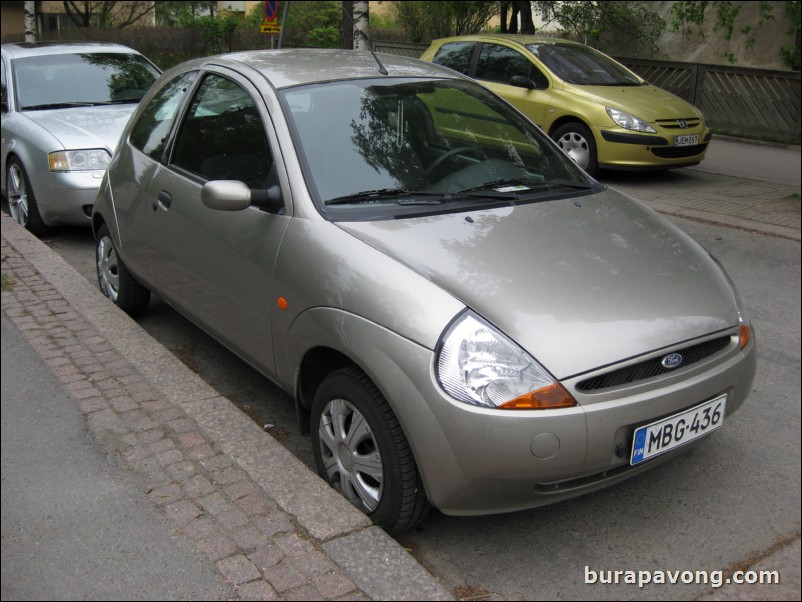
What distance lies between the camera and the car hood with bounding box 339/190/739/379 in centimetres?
304

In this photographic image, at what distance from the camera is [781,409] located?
4.35 metres

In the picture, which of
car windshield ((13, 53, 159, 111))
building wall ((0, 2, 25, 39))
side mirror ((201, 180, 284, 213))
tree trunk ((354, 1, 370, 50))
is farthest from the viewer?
building wall ((0, 2, 25, 39))

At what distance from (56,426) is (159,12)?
34912mm

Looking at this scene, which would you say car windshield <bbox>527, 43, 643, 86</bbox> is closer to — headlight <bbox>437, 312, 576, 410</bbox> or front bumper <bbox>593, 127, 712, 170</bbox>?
front bumper <bbox>593, 127, 712, 170</bbox>

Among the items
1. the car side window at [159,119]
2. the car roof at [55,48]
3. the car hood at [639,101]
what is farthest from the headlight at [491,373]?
the car hood at [639,101]

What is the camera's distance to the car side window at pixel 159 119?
501 cm

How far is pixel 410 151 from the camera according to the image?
4.11 metres

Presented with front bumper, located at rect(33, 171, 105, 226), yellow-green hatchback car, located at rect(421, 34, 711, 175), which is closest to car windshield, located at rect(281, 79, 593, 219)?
front bumper, located at rect(33, 171, 105, 226)

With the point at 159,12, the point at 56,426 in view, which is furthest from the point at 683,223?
the point at 159,12

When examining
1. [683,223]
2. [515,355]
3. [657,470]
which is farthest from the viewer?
[683,223]

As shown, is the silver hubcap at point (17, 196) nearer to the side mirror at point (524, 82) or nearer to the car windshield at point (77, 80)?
the car windshield at point (77, 80)

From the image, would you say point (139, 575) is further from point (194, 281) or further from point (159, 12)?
point (159, 12)

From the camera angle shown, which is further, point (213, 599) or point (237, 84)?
point (237, 84)

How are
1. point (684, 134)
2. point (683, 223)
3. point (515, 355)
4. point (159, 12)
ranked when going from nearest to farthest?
point (515, 355)
point (683, 223)
point (684, 134)
point (159, 12)
